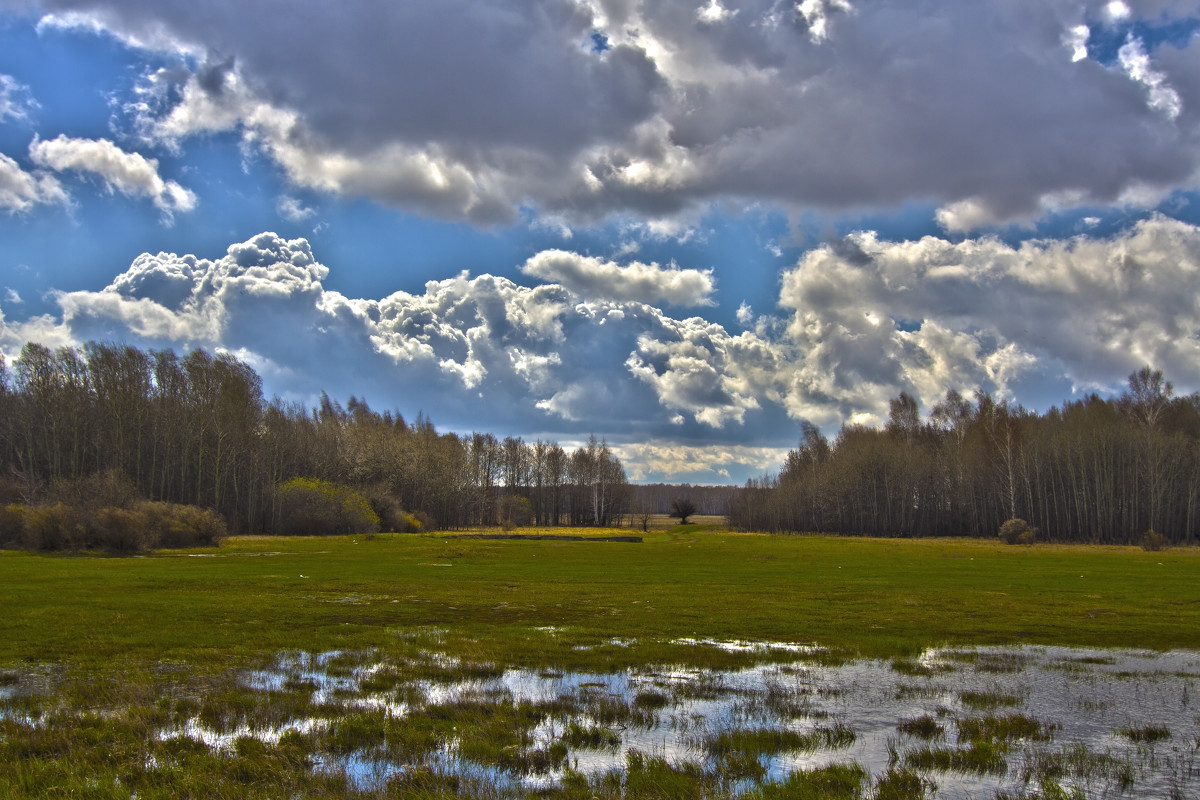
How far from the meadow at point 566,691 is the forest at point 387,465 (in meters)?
49.8

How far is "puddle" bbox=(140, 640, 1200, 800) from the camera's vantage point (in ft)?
31.8

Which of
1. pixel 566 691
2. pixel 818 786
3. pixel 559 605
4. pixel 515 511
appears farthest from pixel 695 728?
pixel 515 511

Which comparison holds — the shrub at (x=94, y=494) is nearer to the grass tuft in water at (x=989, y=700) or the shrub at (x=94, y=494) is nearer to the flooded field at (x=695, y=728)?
the flooded field at (x=695, y=728)

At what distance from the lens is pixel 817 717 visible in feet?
41.6

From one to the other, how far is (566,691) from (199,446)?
109584 millimetres

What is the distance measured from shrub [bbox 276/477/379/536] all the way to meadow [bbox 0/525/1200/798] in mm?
71351

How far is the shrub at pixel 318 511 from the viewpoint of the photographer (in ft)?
336

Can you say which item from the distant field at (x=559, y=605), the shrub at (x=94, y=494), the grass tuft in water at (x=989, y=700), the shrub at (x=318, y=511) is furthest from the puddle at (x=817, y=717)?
the shrub at (x=318, y=511)

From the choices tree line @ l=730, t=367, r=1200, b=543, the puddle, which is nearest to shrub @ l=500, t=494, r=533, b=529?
tree line @ l=730, t=367, r=1200, b=543

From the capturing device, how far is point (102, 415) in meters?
98.8

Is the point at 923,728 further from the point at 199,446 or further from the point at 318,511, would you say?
the point at 199,446

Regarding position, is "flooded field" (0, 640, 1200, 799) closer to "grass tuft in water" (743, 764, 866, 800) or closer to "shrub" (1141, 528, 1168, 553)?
"grass tuft in water" (743, 764, 866, 800)

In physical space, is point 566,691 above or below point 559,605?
above

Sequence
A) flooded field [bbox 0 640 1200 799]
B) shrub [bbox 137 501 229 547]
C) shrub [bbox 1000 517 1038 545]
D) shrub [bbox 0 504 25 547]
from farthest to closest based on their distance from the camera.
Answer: shrub [bbox 1000 517 1038 545]
shrub [bbox 137 501 229 547]
shrub [bbox 0 504 25 547]
flooded field [bbox 0 640 1200 799]
